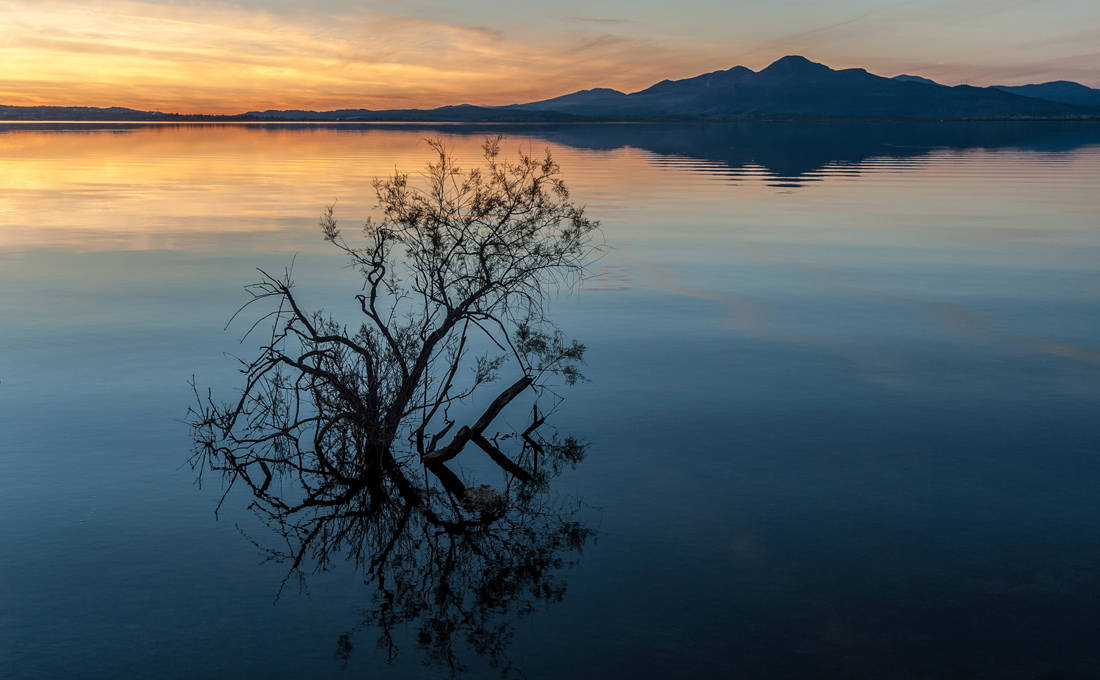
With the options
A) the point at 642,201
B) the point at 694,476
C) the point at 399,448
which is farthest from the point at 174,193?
the point at 694,476

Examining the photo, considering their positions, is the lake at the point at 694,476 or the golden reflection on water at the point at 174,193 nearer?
the lake at the point at 694,476

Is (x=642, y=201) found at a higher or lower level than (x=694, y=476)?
lower

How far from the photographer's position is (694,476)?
19828 mm

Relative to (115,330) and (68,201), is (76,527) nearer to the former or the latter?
(115,330)

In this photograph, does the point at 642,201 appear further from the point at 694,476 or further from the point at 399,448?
the point at 694,476

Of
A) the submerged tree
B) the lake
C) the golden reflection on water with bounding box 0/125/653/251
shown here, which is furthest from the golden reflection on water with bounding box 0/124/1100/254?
the submerged tree

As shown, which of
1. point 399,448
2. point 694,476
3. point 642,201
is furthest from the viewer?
point 642,201

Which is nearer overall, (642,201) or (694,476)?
(694,476)

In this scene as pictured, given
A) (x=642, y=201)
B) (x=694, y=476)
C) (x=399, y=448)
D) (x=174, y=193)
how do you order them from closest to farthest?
(x=694, y=476) < (x=399, y=448) < (x=642, y=201) < (x=174, y=193)

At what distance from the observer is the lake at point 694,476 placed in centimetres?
1371

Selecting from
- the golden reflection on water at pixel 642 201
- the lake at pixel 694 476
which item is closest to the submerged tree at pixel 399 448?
the lake at pixel 694 476

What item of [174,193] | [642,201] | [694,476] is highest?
[694,476]

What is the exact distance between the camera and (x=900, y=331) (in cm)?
3169

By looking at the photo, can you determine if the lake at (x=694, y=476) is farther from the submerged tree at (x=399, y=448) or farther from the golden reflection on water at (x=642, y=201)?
the golden reflection on water at (x=642, y=201)
